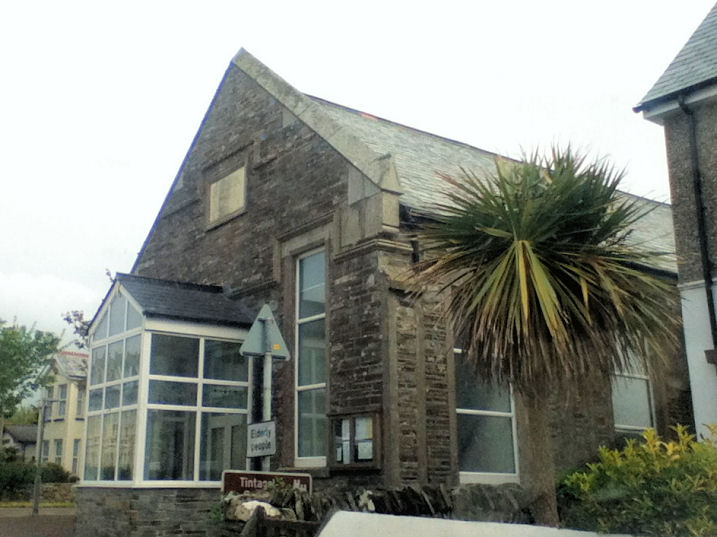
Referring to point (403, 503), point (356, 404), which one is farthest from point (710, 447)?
point (356, 404)

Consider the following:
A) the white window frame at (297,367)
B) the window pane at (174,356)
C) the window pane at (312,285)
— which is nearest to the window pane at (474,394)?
the white window frame at (297,367)

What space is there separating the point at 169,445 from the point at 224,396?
1299mm

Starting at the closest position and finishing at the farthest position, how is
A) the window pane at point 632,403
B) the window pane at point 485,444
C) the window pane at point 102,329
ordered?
the window pane at point 485,444 → the window pane at point 102,329 → the window pane at point 632,403

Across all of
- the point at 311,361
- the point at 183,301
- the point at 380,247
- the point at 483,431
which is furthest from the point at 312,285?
the point at 483,431

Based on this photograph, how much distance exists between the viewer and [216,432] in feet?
47.8

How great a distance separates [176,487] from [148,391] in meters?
1.62

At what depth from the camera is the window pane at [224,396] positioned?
14.6 meters

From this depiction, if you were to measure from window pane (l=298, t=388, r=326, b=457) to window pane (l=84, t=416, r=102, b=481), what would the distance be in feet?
11.9

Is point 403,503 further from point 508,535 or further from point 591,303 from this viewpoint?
point 591,303

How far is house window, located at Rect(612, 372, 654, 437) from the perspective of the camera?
16.6 metres

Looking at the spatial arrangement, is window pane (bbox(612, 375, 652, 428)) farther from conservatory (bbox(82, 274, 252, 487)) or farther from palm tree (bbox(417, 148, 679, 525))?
palm tree (bbox(417, 148, 679, 525))

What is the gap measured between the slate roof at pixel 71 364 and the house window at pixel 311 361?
39.3m

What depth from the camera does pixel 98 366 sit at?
1562cm

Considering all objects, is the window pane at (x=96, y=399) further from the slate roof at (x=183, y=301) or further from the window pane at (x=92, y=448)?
the slate roof at (x=183, y=301)
